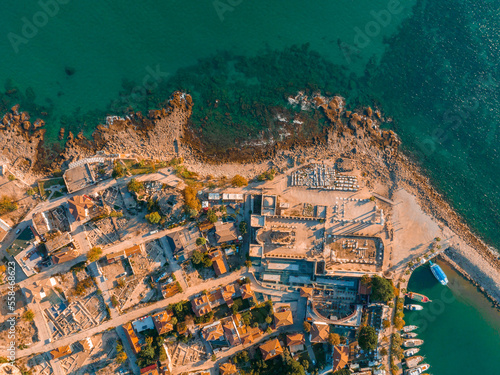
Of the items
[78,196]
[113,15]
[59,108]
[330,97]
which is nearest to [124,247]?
[78,196]

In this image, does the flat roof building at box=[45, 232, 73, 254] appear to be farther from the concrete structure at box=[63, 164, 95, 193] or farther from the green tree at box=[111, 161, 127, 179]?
the green tree at box=[111, 161, 127, 179]

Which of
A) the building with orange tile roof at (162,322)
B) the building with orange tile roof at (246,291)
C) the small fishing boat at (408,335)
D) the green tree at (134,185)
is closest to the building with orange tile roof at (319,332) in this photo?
the building with orange tile roof at (246,291)

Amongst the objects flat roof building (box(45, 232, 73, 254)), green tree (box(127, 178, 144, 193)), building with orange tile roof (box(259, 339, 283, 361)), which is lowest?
building with orange tile roof (box(259, 339, 283, 361))

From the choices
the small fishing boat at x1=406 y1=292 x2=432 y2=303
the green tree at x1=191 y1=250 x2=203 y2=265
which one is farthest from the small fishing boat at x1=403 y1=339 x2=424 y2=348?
the green tree at x1=191 y1=250 x2=203 y2=265

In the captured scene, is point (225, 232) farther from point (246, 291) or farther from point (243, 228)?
point (246, 291)

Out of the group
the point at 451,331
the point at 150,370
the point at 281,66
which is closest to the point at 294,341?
the point at 150,370

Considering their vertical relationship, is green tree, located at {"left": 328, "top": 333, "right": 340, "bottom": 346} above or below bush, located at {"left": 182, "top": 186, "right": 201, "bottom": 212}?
below

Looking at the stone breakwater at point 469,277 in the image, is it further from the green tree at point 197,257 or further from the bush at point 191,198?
the bush at point 191,198
